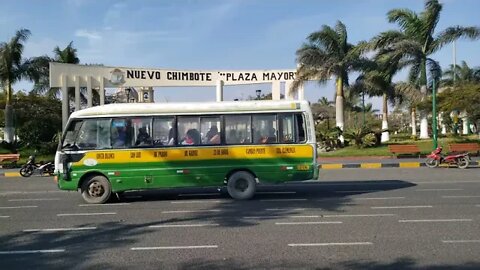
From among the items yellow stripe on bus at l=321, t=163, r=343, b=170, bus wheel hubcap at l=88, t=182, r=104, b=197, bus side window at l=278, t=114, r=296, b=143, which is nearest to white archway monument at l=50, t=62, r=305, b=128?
yellow stripe on bus at l=321, t=163, r=343, b=170

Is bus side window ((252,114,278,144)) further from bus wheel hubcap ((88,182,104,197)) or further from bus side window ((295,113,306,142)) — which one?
bus wheel hubcap ((88,182,104,197))

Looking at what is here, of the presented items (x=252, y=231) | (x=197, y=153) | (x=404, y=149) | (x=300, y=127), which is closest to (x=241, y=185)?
(x=197, y=153)

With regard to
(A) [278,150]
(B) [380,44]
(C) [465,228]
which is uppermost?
(B) [380,44]

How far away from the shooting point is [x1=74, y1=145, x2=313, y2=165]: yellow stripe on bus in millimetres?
12312

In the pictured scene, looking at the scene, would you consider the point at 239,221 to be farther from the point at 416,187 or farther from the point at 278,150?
the point at 416,187

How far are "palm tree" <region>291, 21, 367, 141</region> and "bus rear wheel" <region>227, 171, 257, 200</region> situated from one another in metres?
21.3

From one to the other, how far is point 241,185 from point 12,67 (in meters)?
30.8

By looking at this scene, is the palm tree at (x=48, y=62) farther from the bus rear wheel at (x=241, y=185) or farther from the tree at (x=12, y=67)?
the bus rear wheel at (x=241, y=185)

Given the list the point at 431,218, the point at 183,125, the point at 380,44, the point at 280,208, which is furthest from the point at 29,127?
the point at 431,218

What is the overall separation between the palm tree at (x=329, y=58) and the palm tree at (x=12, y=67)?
2043cm

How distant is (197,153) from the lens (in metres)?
12.5

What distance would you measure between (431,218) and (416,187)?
555 centimetres

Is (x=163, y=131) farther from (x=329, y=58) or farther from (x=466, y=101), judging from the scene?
(x=466, y=101)

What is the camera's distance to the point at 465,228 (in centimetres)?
823
